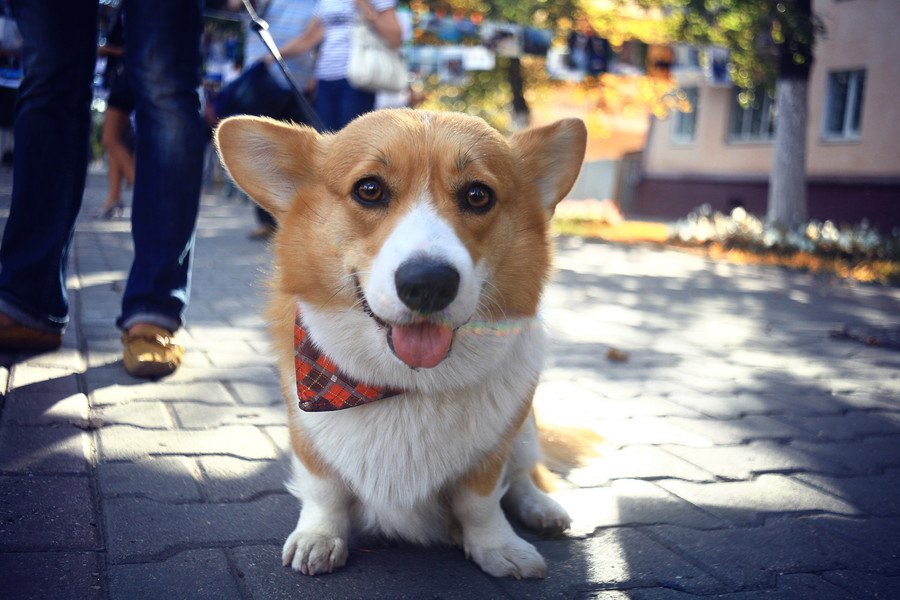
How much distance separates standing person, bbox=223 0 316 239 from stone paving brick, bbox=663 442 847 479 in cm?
445

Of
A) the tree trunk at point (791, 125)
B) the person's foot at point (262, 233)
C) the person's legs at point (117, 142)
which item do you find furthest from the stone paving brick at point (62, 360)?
the tree trunk at point (791, 125)

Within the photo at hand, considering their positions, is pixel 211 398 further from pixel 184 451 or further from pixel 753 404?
pixel 753 404

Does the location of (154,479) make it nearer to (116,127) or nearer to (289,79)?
(289,79)

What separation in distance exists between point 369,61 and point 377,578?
4420mm

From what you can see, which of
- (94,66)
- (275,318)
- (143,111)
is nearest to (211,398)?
(275,318)

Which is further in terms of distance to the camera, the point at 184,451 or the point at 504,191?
the point at 184,451

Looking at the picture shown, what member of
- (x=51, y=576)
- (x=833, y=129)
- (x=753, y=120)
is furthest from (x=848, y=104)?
(x=51, y=576)

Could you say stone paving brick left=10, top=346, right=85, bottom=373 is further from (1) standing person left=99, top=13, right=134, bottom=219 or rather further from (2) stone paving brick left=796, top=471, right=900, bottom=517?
(1) standing person left=99, top=13, right=134, bottom=219

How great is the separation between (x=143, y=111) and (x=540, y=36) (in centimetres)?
1218

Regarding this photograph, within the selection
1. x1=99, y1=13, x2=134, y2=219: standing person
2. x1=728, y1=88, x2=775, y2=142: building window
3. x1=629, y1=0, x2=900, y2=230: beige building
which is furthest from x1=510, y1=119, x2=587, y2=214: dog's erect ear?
x1=728, y1=88, x2=775, y2=142: building window

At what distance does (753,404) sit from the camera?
3.37 meters

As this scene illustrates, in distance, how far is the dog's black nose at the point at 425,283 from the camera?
163 centimetres

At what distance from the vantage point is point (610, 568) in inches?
73.0

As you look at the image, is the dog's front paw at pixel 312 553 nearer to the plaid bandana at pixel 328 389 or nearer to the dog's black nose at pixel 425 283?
the plaid bandana at pixel 328 389
